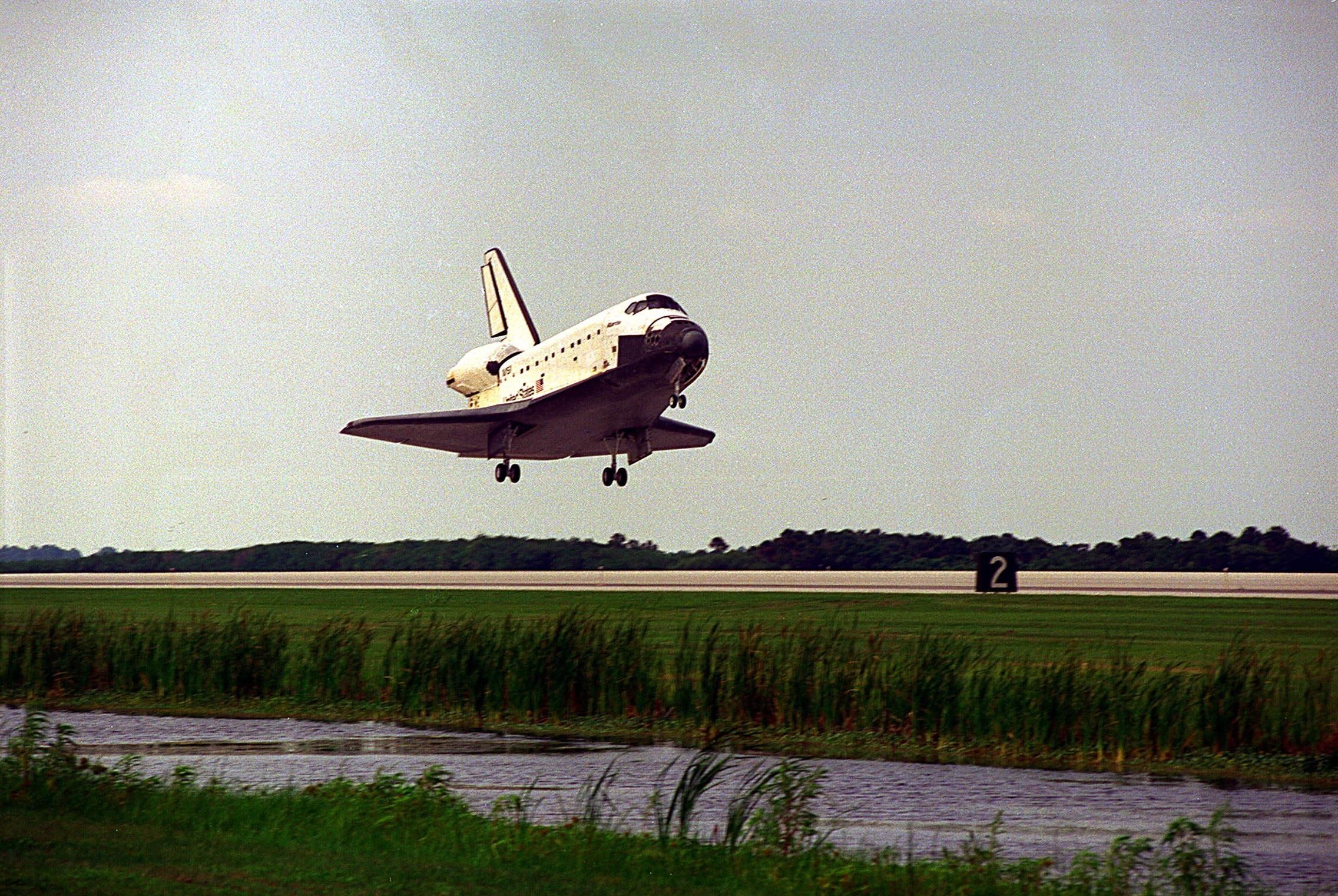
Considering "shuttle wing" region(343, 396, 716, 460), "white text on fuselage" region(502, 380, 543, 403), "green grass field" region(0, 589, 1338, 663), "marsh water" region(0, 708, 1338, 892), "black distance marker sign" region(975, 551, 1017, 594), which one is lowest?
"marsh water" region(0, 708, 1338, 892)

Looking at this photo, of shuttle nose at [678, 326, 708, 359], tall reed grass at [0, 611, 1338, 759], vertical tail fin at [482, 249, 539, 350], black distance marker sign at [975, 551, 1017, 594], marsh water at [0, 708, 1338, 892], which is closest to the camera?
marsh water at [0, 708, 1338, 892]

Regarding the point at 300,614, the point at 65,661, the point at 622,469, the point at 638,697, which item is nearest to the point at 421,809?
the point at 638,697

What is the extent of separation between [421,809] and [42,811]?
3667 millimetres

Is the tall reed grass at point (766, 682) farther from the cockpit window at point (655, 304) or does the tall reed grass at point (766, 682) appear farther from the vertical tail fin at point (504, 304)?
the vertical tail fin at point (504, 304)

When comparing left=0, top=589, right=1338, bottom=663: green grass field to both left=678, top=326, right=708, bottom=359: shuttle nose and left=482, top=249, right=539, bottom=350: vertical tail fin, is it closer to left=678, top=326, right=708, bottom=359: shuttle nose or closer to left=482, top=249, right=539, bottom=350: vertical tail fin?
left=678, top=326, right=708, bottom=359: shuttle nose

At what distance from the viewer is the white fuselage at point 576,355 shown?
4581cm

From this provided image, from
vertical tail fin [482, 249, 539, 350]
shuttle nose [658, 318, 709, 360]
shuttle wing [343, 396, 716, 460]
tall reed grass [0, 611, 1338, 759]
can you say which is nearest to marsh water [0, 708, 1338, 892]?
tall reed grass [0, 611, 1338, 759]

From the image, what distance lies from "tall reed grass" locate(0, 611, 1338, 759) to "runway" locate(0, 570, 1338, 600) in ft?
50.4

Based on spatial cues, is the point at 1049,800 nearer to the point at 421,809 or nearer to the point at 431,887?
the point at 421,809

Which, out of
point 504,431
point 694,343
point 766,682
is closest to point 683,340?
point 694,343

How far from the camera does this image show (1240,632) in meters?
29.7

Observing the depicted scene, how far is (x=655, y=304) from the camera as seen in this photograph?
46.0 m

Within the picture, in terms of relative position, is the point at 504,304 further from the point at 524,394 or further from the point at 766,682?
the point at 766,682

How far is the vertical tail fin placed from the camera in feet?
229
